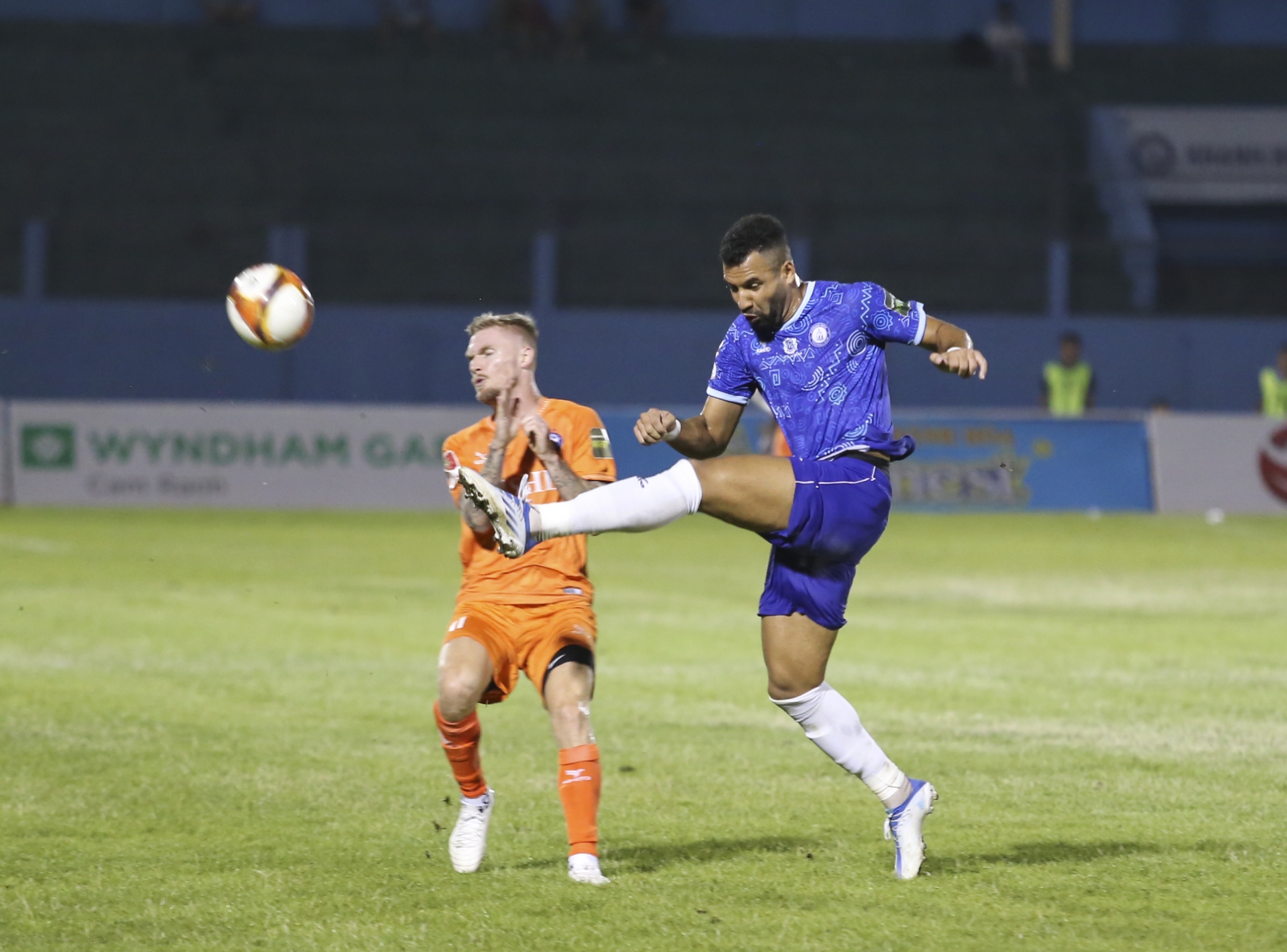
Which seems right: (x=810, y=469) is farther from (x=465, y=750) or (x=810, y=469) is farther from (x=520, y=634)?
(x=465, y=750)

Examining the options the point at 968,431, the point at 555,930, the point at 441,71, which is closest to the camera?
the point at 555,930

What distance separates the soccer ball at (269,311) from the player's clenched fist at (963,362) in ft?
9.29

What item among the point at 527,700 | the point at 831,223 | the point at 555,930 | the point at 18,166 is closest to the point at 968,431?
the point at 831,223

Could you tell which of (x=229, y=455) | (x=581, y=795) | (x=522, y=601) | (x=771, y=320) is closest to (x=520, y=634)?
(x=522, y=601)

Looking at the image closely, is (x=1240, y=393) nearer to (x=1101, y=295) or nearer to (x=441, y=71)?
(x=1101, y=295)

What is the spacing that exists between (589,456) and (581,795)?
44.2 inches

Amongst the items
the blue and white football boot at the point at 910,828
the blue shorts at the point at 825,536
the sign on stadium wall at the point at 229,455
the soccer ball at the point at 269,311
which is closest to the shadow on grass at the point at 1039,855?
the blue and white football boot at the point at 910,828

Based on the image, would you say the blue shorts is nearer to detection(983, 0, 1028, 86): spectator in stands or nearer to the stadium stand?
the stadium stand

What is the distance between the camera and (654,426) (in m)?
5.49

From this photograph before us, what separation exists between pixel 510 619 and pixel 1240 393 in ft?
78.9

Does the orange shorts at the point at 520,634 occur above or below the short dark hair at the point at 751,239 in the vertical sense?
below

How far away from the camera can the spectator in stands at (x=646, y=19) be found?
3528cm

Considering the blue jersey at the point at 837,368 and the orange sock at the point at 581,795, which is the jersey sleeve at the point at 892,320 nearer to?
the blue jersey at the point at 837,368

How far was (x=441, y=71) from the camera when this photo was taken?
3397 centimetres
